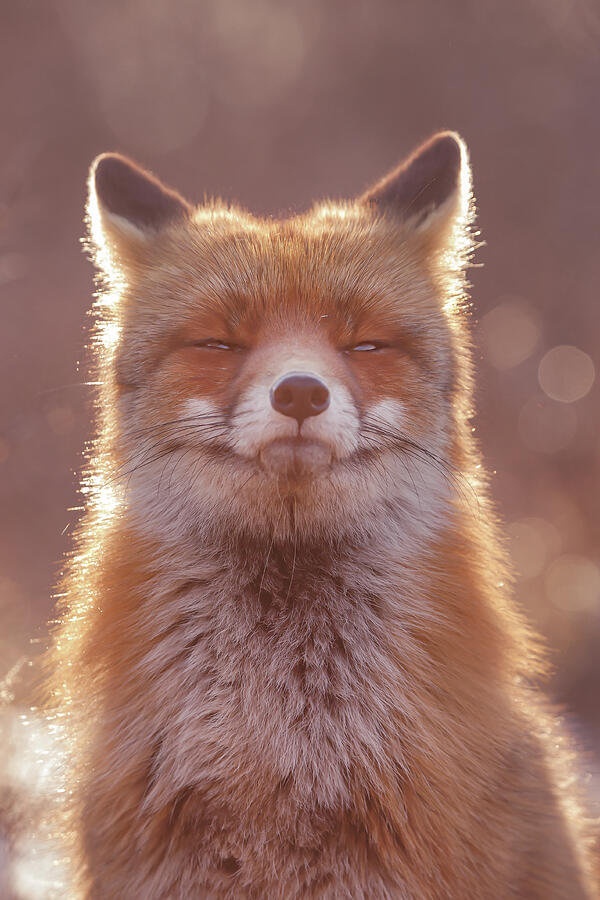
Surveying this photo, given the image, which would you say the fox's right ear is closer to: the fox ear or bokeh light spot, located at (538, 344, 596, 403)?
the fox ear

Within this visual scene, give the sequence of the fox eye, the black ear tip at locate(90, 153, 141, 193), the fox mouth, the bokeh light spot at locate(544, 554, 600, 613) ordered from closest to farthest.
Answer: the fox mouth
the fox eye
the black ear tip at locate(90, 153, 141, 193)
the bokeh light spot at locate(544, 554, 600, 613)

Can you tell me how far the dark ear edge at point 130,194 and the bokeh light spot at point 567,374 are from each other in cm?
232

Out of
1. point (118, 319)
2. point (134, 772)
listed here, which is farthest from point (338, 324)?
point (134, 772)

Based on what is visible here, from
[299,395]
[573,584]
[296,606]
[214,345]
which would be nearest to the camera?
[299,395]

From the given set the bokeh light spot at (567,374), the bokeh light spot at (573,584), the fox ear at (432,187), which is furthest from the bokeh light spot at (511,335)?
the fox ear at (432,187)

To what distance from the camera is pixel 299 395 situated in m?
1.23

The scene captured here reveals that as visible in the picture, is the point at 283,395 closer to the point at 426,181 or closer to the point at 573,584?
the point at 426,181

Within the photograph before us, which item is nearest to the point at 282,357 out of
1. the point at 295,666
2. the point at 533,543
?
the point at 295,666

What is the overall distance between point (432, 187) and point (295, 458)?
2.80 feet

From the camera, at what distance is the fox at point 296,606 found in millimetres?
1202

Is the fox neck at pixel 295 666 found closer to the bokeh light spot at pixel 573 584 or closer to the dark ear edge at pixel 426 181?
the dark ear edge at pixel 426 181

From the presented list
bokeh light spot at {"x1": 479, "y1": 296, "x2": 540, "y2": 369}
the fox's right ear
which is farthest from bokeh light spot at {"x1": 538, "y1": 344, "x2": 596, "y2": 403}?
the fox's right ear

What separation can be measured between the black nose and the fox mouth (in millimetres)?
68

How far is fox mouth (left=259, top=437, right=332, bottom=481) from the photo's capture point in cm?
130
